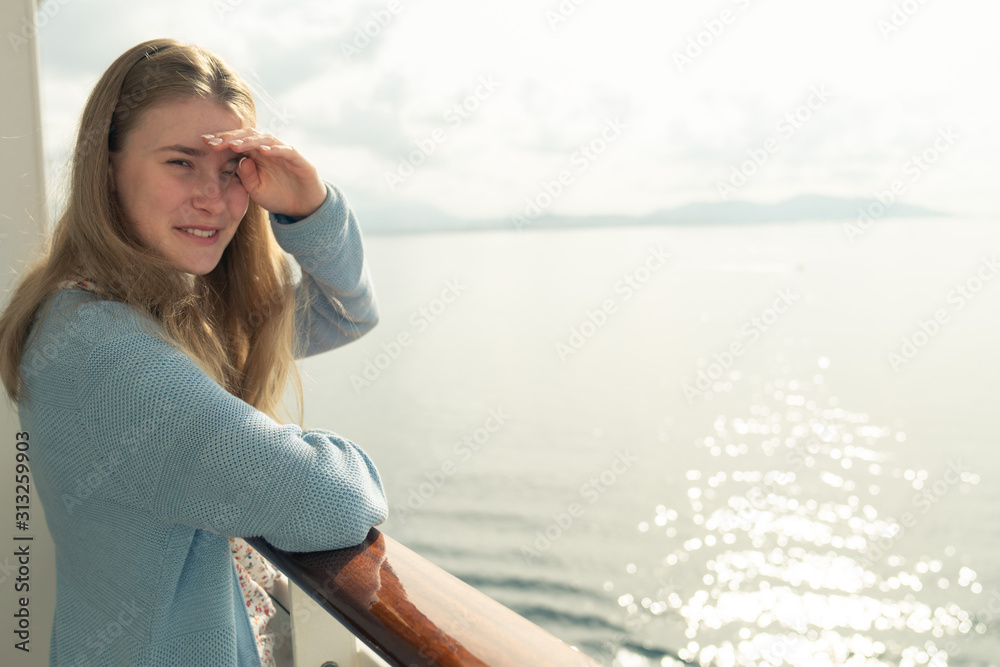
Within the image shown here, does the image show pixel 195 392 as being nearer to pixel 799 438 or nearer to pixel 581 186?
pixel 799 438

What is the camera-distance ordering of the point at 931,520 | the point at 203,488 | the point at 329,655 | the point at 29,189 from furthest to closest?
the point at 931,520, the point at 29,189, the point at 329,655, the point at 203,488

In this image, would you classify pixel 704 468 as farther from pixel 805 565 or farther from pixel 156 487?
pixel 156 487

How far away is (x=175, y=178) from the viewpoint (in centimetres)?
113

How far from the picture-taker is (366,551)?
0.89m

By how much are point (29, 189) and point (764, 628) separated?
19.4ft

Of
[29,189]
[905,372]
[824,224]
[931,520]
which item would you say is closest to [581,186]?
[824,224]
